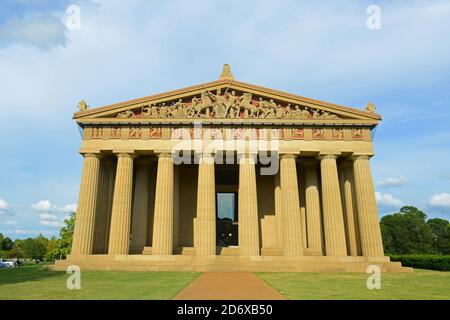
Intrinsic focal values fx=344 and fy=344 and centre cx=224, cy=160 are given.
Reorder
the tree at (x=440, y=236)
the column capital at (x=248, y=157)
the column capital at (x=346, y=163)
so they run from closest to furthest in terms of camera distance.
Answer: the column capital at (x=248, y=157), the column capital at (x=346, y=163), the tree at (x=440, y=236)

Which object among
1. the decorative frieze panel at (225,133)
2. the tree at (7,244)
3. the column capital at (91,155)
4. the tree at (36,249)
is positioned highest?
the decorative frieze panel at (225,133)

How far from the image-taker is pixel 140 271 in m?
26.2

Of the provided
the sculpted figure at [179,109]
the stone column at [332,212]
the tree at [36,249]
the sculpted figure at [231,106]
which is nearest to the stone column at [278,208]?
the stone column at [332,212]

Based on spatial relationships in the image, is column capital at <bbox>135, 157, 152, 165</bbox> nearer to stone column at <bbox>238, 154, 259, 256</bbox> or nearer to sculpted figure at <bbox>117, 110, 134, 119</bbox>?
sculpted figure at <bbox>117, 110, 134, 119</bbox>

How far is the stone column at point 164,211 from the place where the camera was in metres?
30.0

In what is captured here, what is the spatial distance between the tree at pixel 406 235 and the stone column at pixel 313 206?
165 feet

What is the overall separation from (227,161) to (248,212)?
6.14m

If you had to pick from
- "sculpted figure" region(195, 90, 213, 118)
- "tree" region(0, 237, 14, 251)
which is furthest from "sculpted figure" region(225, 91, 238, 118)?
"tree" region(0, 237, 14, 251)

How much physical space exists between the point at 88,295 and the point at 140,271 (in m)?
14.1

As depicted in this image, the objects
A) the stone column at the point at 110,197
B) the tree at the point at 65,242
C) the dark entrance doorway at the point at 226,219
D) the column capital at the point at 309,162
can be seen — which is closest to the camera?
the stone column at the point at 110,197

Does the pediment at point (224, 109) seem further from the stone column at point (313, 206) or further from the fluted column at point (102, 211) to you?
the stone column at point (313, 206)

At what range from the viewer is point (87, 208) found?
3059 centimetres

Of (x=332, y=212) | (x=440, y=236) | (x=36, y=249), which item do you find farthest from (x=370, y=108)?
(x=36, y=249)

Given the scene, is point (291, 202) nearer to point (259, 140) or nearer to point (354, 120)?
point (259, 140)
